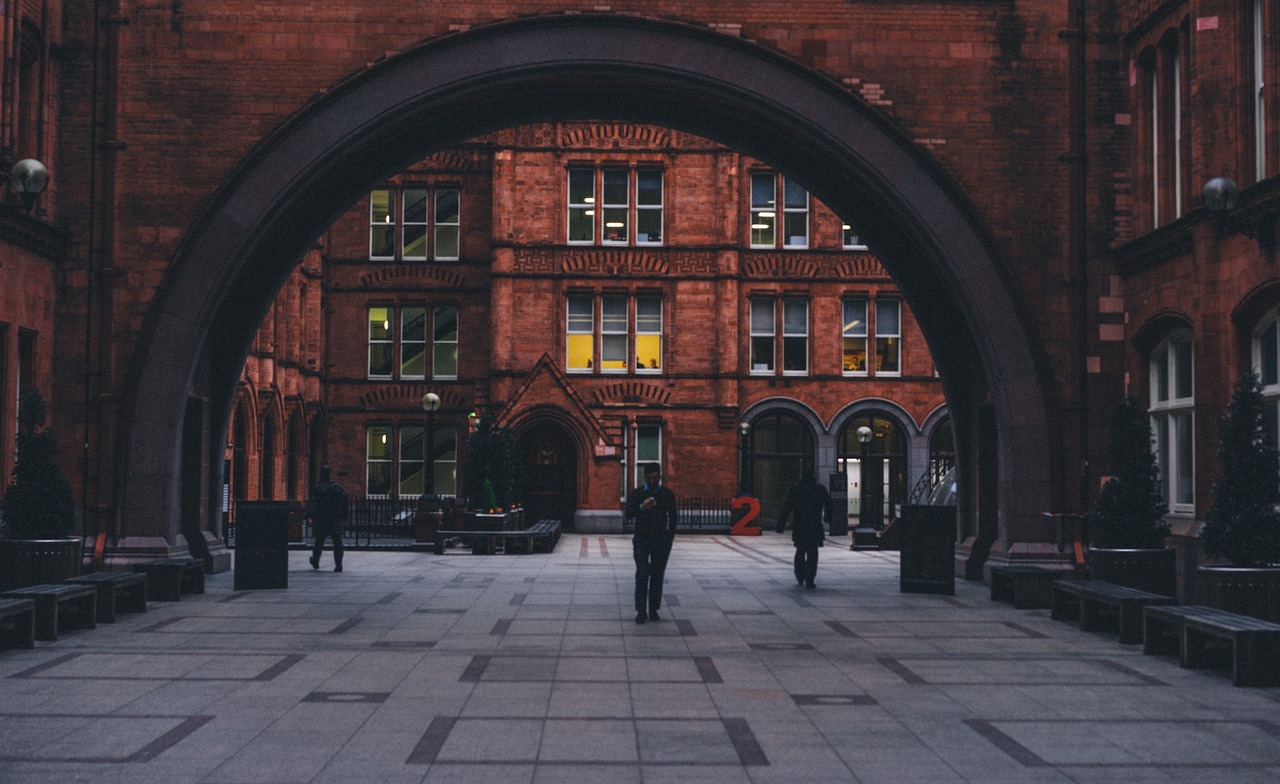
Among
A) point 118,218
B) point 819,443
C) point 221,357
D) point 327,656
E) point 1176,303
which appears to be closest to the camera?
point 327,656

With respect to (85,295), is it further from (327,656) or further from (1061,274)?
(1061,274)

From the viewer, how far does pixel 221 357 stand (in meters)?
22.3

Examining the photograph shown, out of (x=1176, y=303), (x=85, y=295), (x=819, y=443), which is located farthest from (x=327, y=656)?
(x=819, y=443)

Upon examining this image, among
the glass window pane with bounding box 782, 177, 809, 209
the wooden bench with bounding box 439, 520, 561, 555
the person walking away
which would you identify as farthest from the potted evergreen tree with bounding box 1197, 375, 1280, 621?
the glass window pane with bounding box 782, 177, 809, 209

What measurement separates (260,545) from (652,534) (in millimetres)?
6701

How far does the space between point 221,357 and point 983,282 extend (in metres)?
12.1

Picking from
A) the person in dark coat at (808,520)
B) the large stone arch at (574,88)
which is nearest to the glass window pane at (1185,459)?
the large stone arch at (574,88)

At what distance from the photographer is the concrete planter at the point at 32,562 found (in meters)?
15.9

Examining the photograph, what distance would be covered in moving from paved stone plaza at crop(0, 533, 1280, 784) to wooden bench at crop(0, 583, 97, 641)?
0.21m

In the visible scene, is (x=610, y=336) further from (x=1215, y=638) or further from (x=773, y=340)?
(x=1215, y=638)

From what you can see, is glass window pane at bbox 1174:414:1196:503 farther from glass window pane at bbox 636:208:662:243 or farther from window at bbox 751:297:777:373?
glass window pane at bbox 636:208:662:243

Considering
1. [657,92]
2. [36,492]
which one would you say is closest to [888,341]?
[657,92]

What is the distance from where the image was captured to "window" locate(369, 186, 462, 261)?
47.8 m

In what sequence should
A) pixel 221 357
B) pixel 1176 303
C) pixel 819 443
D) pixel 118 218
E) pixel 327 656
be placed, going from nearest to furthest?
pixel 327 656
pixel 1176 303
pixel 118 218
pixel 221 357
pixel 819 443
